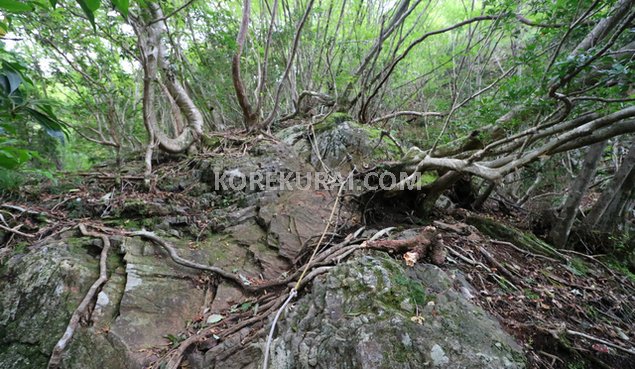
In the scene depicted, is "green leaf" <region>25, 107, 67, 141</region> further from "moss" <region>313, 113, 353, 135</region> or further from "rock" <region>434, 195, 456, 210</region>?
"moss" <region>313, 113, 353, 135</region>

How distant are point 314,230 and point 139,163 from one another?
13.4ft

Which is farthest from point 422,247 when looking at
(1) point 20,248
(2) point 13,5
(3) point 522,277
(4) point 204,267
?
(1) point 20,248

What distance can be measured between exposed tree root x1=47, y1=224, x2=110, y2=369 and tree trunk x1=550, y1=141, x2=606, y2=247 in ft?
16.5

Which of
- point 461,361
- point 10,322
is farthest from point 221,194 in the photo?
point 461,361

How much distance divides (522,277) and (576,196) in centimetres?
164

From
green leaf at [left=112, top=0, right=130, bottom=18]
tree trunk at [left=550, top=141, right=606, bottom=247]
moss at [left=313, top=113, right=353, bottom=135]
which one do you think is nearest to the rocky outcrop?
green leaf at [left=112, top=0, right=130, bottom=18]

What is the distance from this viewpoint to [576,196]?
3.14m

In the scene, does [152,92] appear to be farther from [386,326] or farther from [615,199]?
[615,199]

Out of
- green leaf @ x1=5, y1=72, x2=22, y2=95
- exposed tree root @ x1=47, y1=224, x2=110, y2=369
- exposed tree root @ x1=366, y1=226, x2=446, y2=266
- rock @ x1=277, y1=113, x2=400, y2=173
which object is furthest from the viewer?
rock @ x1=277, y1=113, x2=400, y2=173

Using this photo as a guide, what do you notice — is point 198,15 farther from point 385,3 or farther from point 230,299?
point 230,299

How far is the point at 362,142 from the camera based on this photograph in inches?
211

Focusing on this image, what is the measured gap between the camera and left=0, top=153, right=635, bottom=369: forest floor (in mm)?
1673

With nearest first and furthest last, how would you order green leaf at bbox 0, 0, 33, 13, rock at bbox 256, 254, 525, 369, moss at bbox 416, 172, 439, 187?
1. green leaf at bbox 0, 0, 33, 13
2. rock at bbox 256, 254, 525, 369
3. moss at bbox 416, 172, 439, 187

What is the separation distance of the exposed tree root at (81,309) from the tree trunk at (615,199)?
18.0ft
